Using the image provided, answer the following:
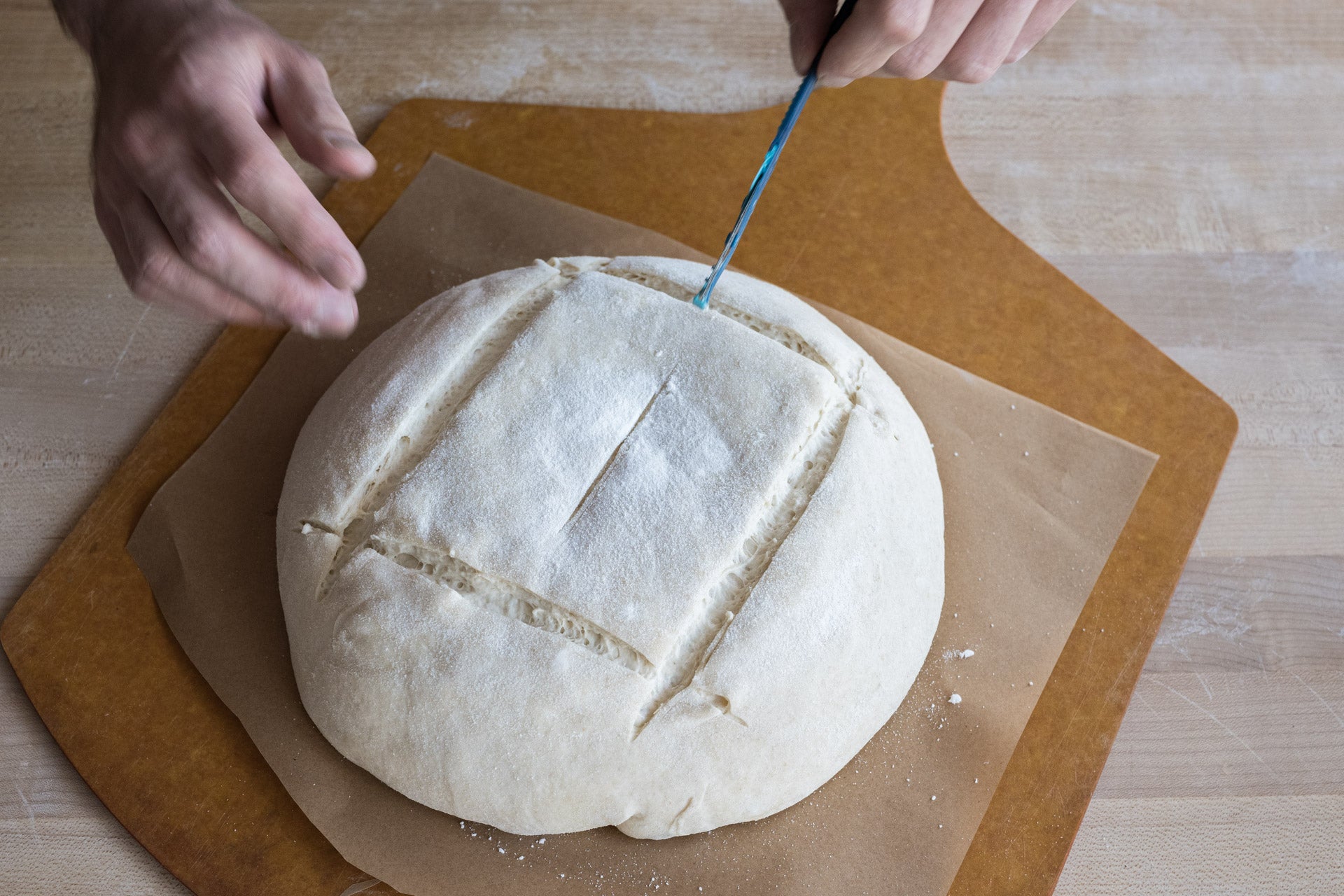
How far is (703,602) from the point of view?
1296 mm

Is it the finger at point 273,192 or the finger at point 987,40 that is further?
the finger at point 987,40

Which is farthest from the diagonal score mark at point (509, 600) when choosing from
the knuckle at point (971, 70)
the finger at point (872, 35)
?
the knuckle at point (971, 70)

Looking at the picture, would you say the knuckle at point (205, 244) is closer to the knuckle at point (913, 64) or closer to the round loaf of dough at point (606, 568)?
the round loaf of dough at point (606, 568)

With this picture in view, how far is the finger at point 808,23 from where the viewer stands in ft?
3.90

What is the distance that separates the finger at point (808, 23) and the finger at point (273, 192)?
2.09ft

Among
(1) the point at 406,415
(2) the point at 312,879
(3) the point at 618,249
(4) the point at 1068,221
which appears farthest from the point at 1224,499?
(2) the point at 312,879

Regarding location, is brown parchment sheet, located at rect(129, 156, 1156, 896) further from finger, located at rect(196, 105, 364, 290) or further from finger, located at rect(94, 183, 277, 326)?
finger, located at rect(196, 105, 364, 290)

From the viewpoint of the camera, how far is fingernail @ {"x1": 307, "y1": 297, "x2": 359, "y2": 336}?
1098 mm

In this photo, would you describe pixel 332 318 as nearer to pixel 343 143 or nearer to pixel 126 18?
pixel 343 143

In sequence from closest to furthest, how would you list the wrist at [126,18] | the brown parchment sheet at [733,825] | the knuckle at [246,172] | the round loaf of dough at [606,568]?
the knuckle at [246,172] → the wrist at [126,18] → the round loaf of dough at [606,568] → the brown parchment sheet at [733,825]

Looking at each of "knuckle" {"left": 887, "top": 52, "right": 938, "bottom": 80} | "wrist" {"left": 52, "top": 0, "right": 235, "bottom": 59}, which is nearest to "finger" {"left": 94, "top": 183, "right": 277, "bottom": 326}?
"wrist" {"left": 52, "top": 0, "right": 235, "bottom": 59}

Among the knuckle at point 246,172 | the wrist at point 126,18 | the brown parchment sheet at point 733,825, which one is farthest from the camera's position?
the brown parchment sheet at point 733,825

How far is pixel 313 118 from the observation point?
1.13 metres

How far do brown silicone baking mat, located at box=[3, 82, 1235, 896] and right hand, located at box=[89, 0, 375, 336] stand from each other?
2.15ft
